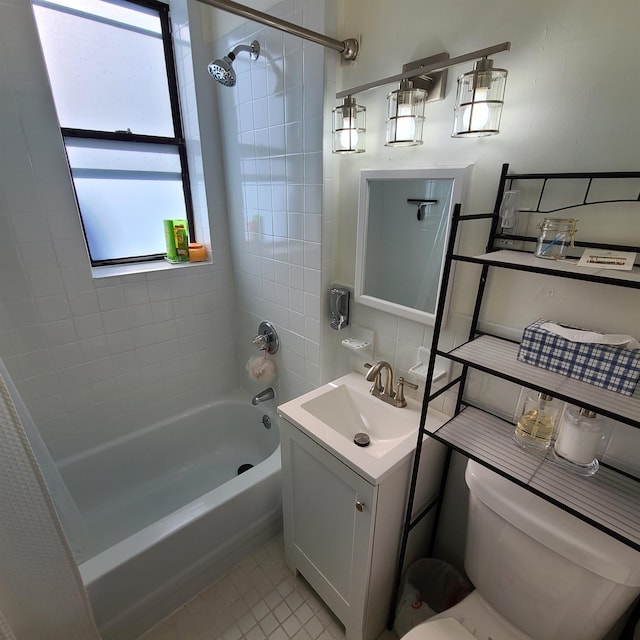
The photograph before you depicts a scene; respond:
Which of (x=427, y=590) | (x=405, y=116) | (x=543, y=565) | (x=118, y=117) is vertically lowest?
(x=427, y=590)

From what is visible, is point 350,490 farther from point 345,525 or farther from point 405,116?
point 405,116

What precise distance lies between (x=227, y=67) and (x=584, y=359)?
1.54 meters

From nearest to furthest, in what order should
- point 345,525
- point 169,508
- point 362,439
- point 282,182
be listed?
1. point 345,525
2. point 362,439
3. point 282,182
4. point 169,508

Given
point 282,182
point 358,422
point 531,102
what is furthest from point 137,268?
→ point 531,102

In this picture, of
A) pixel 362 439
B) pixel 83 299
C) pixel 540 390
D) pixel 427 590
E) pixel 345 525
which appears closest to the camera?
pixel 540 390

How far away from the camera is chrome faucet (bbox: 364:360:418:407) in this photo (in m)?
1.27

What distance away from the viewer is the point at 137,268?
5.92 feet

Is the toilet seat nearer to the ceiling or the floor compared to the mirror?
nearer to the floor

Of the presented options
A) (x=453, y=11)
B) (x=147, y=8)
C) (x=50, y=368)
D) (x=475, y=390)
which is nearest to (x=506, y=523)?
(x=475, y=390)

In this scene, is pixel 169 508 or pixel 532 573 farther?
pixel 169 508

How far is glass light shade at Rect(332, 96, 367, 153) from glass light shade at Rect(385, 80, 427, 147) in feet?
0.49

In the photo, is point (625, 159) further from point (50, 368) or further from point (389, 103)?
point (50, 368)

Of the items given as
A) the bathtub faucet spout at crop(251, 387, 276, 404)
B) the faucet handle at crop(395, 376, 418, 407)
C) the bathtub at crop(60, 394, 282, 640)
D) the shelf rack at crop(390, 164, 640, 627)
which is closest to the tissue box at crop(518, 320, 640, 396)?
the shelf rack at crop(390, 164, 640, 627)

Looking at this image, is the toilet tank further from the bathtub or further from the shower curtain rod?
the shower curtain rod
